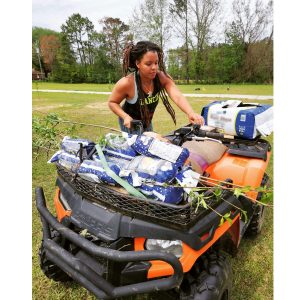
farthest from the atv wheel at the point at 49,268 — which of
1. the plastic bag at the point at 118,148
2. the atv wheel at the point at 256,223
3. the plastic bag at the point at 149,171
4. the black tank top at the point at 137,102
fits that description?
the atv wheel at the point at 256,223

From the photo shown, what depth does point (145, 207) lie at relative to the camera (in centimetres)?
151

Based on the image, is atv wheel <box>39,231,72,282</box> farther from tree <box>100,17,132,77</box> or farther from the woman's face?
tree <box>100,17,132,77</box>

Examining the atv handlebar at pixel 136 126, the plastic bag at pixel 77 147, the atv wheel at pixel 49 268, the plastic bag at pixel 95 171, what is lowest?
the atv wheel at pixel 49 268

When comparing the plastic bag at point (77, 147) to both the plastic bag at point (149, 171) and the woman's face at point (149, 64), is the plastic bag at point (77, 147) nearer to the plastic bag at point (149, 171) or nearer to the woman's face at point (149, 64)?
the plastic bag at point (149, 171)

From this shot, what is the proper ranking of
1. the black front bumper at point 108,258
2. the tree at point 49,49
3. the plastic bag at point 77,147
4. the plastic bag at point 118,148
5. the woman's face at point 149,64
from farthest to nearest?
the tree at point 49,49
the woman's face at point 149,64
the plastic bag at point 77,147
the plastic bag at point 118,148
the black front bumper at point 108,258

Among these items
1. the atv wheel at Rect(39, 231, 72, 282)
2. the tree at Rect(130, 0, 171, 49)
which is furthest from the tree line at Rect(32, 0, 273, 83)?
the atv wheel at Rect(39, 231, 72, 282)

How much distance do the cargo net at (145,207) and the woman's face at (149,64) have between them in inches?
42.3

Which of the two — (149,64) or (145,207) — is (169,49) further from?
(145,207)

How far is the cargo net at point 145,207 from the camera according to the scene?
4.71ft

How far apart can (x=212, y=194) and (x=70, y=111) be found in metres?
7.67

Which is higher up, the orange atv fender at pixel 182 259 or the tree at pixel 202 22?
the tree at pixel 202 22

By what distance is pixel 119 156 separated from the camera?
177 centimetres

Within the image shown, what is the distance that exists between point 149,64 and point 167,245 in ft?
4.51

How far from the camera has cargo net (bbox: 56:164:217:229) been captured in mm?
1436
